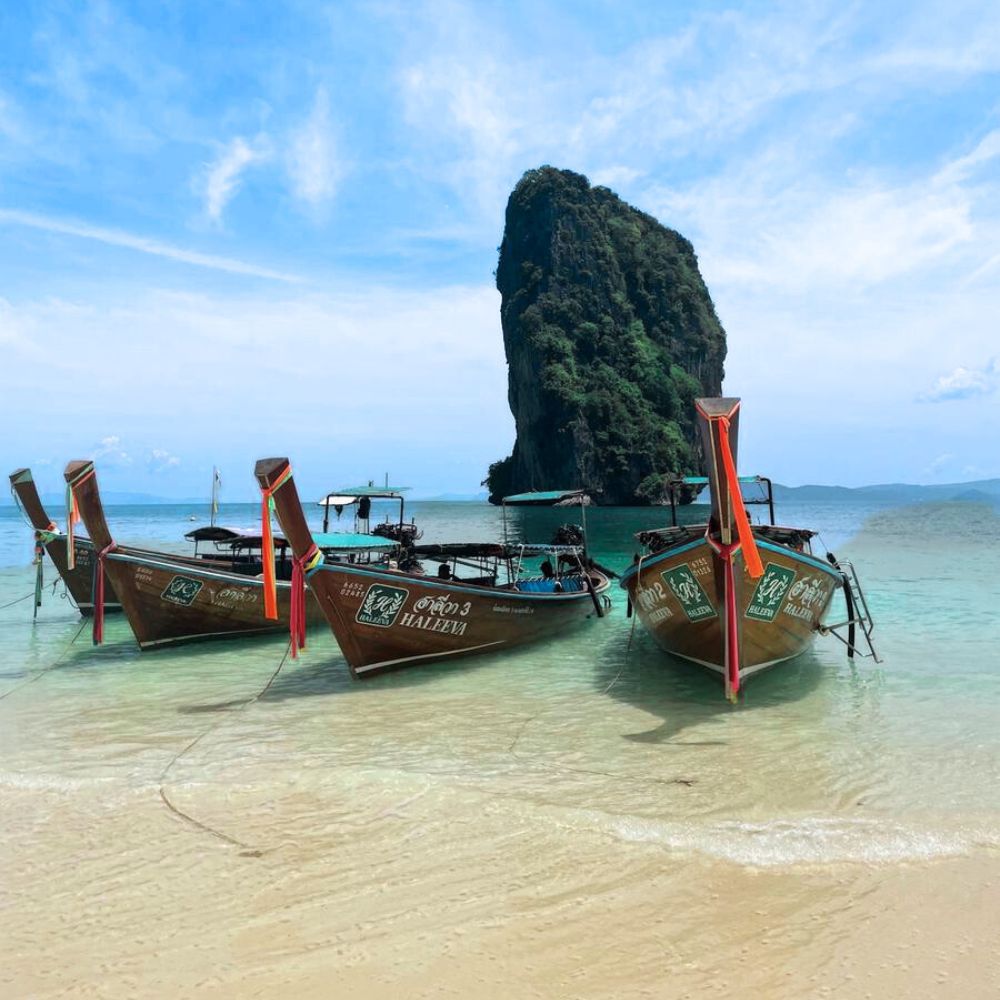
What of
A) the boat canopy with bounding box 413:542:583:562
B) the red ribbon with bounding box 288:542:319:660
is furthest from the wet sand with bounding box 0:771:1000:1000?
the boat canopy with bounding box 413:542:583:562

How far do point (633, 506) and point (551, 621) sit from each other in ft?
204

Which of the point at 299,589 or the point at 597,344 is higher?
the point at 597,344

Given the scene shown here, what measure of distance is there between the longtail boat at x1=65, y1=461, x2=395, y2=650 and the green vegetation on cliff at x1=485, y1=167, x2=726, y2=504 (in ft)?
194

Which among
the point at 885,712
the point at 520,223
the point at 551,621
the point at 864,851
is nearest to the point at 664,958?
the point at 864,851

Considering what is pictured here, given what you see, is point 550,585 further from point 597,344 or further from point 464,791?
point 597,344

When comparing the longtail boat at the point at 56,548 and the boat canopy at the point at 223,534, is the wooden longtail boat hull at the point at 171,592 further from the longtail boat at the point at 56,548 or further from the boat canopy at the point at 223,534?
the longtail boat at the point at 56,548

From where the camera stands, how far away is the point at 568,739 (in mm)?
7020

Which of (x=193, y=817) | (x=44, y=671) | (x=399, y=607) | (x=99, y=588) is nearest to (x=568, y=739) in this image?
(x=399, y=607)

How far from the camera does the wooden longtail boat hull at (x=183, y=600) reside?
1125 centimetres

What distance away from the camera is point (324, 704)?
845cm

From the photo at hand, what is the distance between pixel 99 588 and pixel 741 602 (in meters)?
9.54

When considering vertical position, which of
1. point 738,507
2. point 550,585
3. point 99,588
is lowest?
point 550,585

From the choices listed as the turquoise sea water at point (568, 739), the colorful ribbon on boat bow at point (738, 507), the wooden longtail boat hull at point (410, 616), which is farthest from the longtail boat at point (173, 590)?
the colorful ribbon on boat bow at point (738, 507)

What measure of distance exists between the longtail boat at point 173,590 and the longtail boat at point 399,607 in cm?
192
